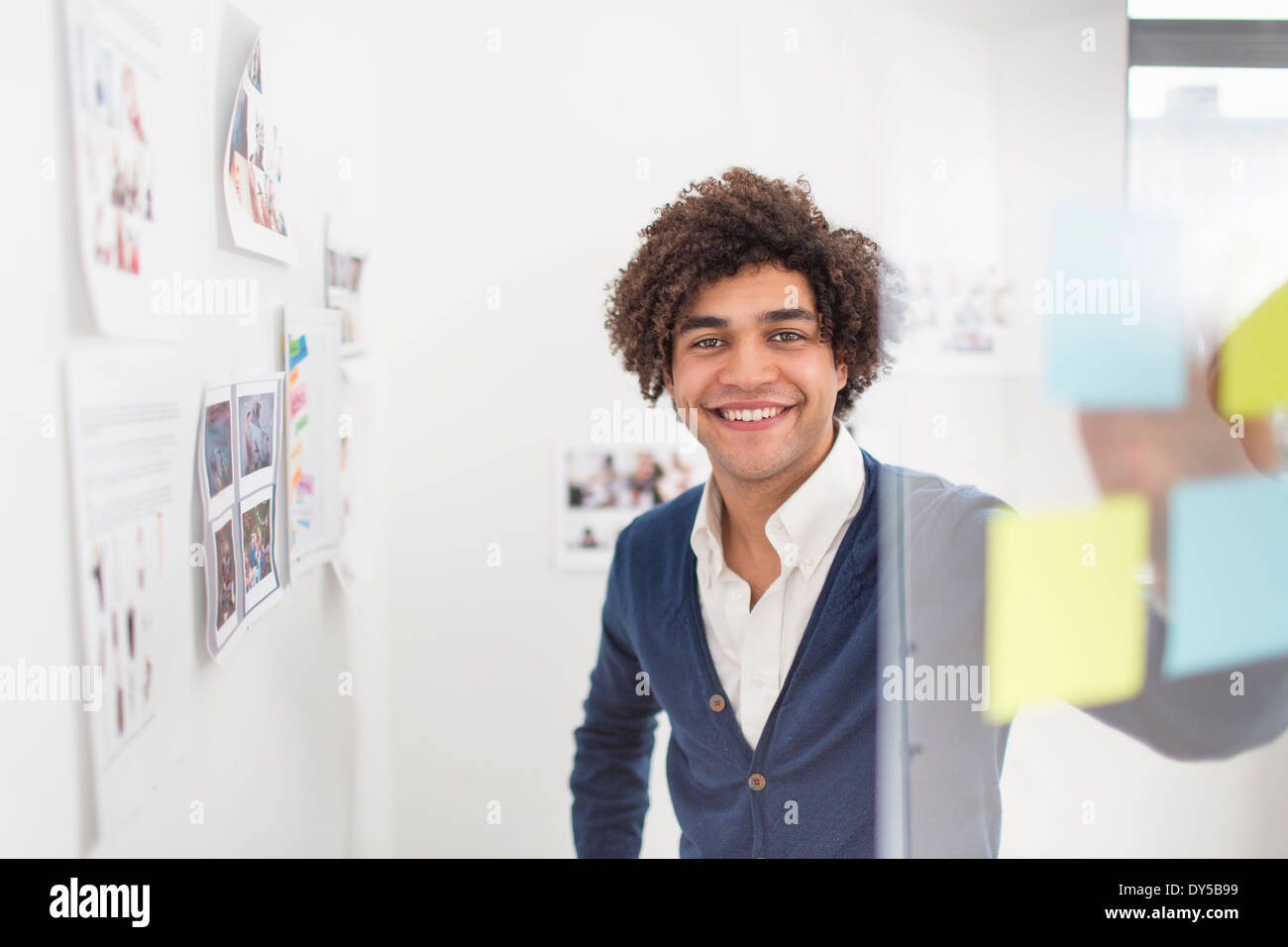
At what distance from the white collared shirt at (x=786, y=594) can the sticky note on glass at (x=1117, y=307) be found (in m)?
0.25

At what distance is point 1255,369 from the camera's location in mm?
788

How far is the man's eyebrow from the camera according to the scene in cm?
83

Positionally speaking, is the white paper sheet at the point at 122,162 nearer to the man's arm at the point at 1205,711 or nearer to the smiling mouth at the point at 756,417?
the smiling mouth at the point at 756,417

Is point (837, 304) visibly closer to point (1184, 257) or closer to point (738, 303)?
point (738, 303)

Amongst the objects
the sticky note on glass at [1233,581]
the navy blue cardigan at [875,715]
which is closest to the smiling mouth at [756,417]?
the navy blue cardigan at [875,715]

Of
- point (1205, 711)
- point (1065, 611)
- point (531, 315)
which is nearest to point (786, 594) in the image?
point (1065, 611)

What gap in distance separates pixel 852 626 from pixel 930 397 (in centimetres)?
32

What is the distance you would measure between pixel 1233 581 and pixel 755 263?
0.55m

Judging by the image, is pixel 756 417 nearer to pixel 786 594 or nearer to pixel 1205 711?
pixel 786 594

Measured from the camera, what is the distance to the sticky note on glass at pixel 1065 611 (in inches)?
31.4

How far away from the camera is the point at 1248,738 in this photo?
2.30 feet

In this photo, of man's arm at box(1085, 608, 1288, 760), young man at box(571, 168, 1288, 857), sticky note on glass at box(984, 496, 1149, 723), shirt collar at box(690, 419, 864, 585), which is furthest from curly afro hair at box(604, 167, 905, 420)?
man's arm at box(1085, 608, 1288, 760)

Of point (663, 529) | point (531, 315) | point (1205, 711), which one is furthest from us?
point (531, 315)
